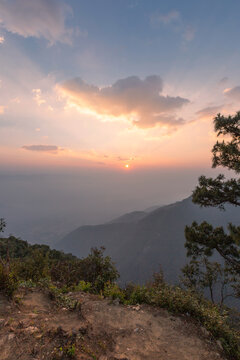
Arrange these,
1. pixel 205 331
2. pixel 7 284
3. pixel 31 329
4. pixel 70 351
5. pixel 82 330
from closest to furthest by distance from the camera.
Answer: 1. pixel 70 351
2. pixel 31 329
3. pixel 82 330
4. pixel 205 331
5. pixel 7 284

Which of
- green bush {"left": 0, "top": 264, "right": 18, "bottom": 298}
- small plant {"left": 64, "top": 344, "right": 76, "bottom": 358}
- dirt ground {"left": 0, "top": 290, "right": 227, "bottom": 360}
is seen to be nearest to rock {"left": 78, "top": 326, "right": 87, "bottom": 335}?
dirt ground {"left": 0, "top": 290, "right": 227, "bottom": 360}

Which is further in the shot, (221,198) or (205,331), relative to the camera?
(221,198)

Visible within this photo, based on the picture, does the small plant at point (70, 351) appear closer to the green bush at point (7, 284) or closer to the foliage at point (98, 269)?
the green bush at point (7, 284)

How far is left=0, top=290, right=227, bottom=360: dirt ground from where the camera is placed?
12.8 ft

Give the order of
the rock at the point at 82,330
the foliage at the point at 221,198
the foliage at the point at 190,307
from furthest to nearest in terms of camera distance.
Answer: the foliage at the point at 221,198, the foliage at the point at 190,307, the rock at the point at 82,330

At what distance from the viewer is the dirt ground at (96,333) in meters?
3.89

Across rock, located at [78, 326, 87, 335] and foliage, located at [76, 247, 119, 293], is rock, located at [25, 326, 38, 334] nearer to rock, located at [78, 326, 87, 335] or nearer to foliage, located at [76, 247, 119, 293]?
rock, located at [78, 326, 87, 335]

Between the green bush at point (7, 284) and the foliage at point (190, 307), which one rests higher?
the green bush at point (7, 284)

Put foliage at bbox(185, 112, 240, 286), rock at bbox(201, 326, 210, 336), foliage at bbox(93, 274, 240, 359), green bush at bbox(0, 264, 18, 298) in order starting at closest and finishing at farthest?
foliage at bbox(93, 274, 240, 359), rock at bbox(201, 326, 210, 336), green bush at bbox(0, 264, 18, 298), foliage at bbox(185, 112, 240, 286)

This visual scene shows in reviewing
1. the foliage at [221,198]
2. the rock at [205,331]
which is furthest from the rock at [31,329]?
the foliage at [221,198]

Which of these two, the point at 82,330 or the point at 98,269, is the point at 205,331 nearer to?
the point at 82,330

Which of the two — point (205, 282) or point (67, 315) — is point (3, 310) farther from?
point (205, 282)

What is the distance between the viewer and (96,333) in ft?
15.6

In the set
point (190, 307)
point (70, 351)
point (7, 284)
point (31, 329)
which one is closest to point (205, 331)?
point (190, 307)
